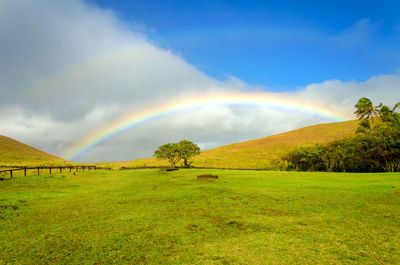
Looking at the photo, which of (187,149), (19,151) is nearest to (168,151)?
(187,149)

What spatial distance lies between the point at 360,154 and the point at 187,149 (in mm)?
41222

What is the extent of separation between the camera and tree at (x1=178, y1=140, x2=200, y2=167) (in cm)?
6569

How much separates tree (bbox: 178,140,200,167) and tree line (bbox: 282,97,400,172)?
83.5ft

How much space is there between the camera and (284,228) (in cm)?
882

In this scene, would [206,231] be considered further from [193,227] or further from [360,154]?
[360,154]

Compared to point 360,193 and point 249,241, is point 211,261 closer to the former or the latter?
point 249,241

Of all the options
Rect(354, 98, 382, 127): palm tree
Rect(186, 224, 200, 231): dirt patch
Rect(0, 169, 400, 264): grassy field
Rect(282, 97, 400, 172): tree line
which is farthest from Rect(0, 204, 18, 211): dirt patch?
Rect(354, 98, 382, 127): palm tree

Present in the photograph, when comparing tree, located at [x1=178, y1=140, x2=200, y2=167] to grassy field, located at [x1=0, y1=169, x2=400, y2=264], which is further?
tree, located at [x1=178, y1=140, x2=200, y2=167]

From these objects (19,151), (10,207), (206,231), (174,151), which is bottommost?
(206,231)

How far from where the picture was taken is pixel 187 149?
66.3 metres

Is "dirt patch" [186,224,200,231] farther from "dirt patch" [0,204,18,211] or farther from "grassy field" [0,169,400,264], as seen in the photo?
"dirt patch" [0,204,18,211]

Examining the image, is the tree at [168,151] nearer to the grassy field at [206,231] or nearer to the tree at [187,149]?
the tree at [187,149]

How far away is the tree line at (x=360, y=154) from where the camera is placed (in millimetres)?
39156

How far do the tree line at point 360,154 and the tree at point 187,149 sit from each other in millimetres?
25466
